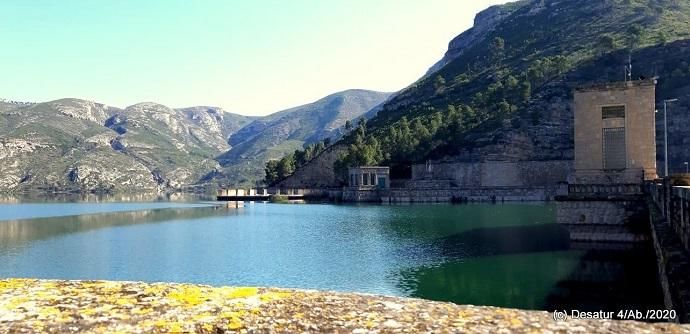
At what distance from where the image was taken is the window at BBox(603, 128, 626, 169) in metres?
52.6

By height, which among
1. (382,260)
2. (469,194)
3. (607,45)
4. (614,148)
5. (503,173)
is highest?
(607,45)

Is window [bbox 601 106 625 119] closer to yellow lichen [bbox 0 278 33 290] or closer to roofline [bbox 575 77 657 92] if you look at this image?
roofline [bbox 575 77 657 92]

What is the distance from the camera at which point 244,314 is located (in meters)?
6.25

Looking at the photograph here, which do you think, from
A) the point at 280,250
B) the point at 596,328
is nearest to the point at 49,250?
the point at 280,250

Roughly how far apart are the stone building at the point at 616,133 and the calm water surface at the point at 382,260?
7896 millimetres

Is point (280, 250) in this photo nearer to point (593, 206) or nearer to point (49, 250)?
point (49, 250)

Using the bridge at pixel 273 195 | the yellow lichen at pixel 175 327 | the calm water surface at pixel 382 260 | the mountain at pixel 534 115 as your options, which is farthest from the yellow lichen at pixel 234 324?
the bridge at pixel 273 195

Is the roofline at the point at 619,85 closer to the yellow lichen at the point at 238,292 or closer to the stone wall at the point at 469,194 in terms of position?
the yellow lichen at the point at 238,292

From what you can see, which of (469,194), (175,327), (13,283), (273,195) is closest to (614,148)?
(175,327)

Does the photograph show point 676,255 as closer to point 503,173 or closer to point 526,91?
point 503,173

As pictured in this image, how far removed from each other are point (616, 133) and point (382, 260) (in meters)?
25.7

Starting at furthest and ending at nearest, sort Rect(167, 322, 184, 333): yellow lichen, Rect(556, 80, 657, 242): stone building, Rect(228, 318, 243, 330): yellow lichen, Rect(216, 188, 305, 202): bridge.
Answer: Rect(216, 188, 305, 202): bridge → Rect(556, 80, 657, 242): stone building → Rect(228, 318, 243, 330): yellow lichen → Rect(167, 322, 184, 333): yellow lichen

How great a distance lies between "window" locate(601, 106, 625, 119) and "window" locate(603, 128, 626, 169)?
48.7 inches

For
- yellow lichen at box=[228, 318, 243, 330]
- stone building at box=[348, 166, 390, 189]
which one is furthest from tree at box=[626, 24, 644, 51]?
yellow lichen at box=[228, 318, 243, 330]
